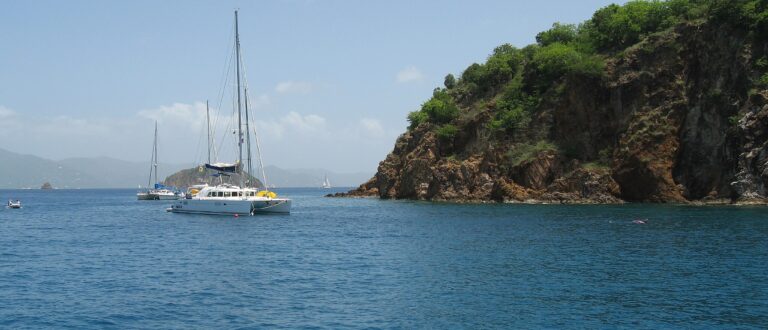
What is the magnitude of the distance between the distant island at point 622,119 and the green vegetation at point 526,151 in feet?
0.74

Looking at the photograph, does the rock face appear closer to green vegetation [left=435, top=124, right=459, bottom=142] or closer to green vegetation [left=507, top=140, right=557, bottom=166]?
green vegetation [left=507, top=140, right=557, bottom=166]

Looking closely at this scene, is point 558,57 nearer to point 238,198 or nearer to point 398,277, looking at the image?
point 238,198

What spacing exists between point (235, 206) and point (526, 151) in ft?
162

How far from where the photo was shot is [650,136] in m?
93.2

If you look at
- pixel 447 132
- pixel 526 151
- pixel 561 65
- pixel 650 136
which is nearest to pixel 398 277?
pixel 650 136

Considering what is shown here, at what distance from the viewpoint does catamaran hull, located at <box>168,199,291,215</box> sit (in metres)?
76.6

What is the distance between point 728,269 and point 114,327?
29.5m

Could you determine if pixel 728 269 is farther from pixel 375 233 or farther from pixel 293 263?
pixel 375 233

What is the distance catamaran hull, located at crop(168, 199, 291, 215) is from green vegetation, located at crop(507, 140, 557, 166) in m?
40.2

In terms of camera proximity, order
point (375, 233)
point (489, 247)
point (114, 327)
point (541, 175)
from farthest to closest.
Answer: point (541, 175), point (375, 233), point (489, 247), point (114, 327)

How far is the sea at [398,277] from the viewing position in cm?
2495

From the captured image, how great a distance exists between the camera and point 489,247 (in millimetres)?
45188

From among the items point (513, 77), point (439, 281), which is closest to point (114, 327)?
point (439, 281)

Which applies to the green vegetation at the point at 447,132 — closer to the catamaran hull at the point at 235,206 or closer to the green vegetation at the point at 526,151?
the green vegetation at the point at 526,151
